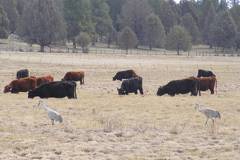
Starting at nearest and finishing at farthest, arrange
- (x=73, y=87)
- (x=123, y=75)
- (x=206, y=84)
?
(x=73, y=87) → (x=206, y=84) → (x=123, y=75)

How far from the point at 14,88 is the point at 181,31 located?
77.8m

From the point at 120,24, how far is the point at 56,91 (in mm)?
103070

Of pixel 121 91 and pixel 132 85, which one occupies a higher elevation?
pixel 132 85

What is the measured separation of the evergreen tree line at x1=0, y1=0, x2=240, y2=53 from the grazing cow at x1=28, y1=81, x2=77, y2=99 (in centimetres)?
6547

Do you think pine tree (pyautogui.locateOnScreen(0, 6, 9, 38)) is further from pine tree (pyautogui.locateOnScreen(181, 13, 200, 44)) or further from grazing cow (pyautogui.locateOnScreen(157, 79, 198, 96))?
grazing cow (pyautogui.locateOnScreen(157, 79, 198, 96))

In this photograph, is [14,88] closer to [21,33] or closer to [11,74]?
[11,74]

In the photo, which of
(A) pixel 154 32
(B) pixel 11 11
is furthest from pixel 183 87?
(B) pixel 11 11

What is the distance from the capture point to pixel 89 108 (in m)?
21.9

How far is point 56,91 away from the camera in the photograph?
86.8ft

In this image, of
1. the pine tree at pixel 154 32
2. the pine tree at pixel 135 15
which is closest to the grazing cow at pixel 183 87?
the pine tree at pixel 154 32

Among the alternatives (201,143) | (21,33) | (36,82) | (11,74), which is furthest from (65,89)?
(21,33)

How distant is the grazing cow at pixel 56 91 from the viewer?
86.3ft

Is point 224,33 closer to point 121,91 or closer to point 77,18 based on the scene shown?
point 77,18

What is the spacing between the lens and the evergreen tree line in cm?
9950
